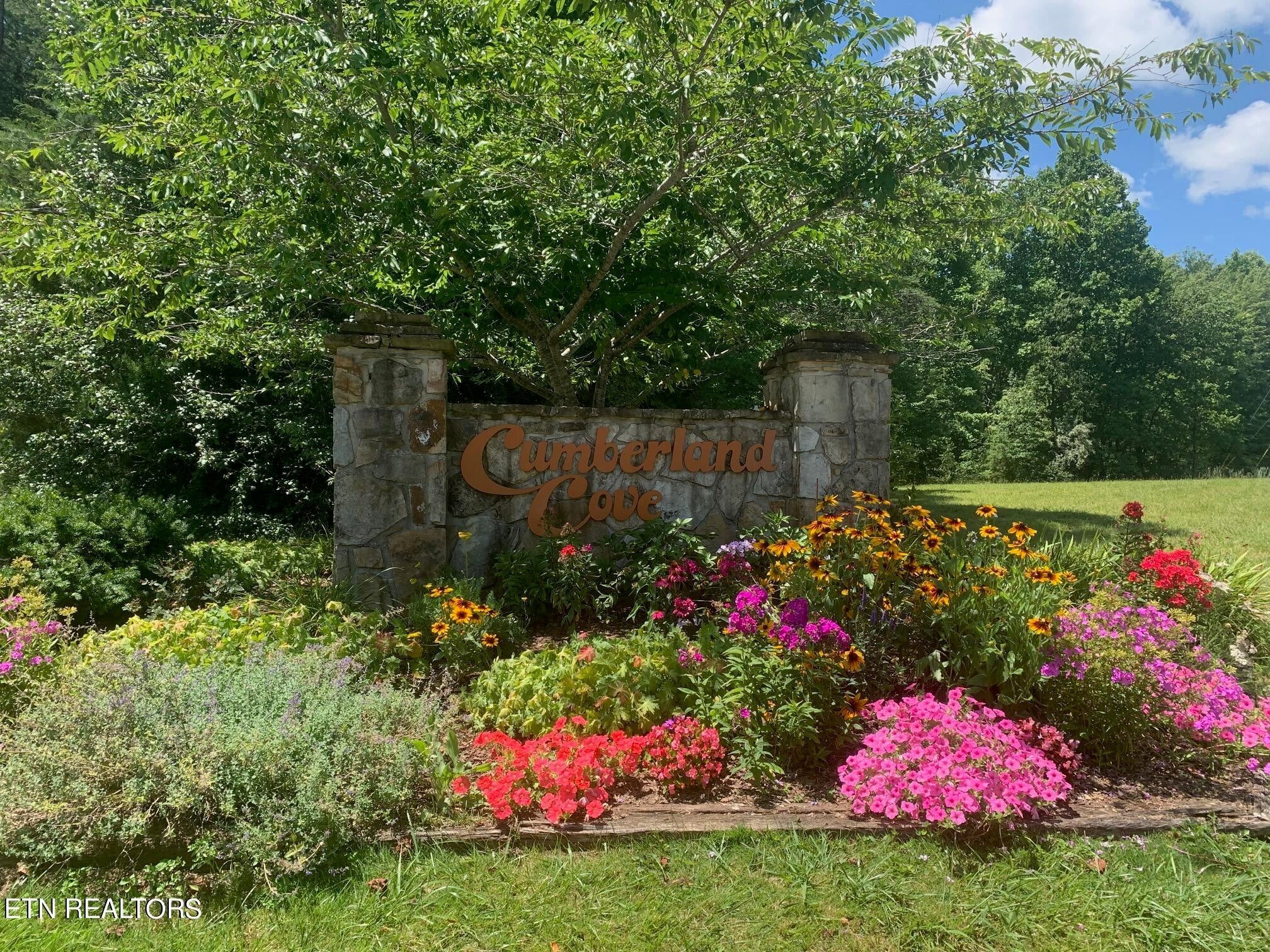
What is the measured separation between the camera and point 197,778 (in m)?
2.46

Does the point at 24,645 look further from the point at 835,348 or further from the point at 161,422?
the point at 161,422

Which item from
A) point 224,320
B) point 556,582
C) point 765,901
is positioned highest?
point 224,320

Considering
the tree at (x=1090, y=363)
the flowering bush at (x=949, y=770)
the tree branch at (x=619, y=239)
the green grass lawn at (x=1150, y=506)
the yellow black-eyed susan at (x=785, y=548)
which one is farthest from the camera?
the tree at (x=1090, y=363)

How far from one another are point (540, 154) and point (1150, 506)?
389 inches

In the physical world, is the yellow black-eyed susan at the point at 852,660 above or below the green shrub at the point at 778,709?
above

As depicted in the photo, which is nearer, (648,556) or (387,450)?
→ (387,450)

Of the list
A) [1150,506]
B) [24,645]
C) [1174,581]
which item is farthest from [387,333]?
[1150,506]

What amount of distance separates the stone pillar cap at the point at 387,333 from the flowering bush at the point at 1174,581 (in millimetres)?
4588

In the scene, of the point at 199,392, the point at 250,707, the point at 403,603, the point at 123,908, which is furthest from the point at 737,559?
the point at 199,392

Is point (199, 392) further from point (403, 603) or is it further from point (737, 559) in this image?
point (737, 559)

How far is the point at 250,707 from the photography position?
2.92 metres

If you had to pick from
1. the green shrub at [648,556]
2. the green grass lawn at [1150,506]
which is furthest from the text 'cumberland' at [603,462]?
the green grass lawn at [1150,506]

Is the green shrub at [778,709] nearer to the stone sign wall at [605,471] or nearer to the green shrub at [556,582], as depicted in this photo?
the green shrub at [556,582]

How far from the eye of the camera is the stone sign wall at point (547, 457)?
194 inches
